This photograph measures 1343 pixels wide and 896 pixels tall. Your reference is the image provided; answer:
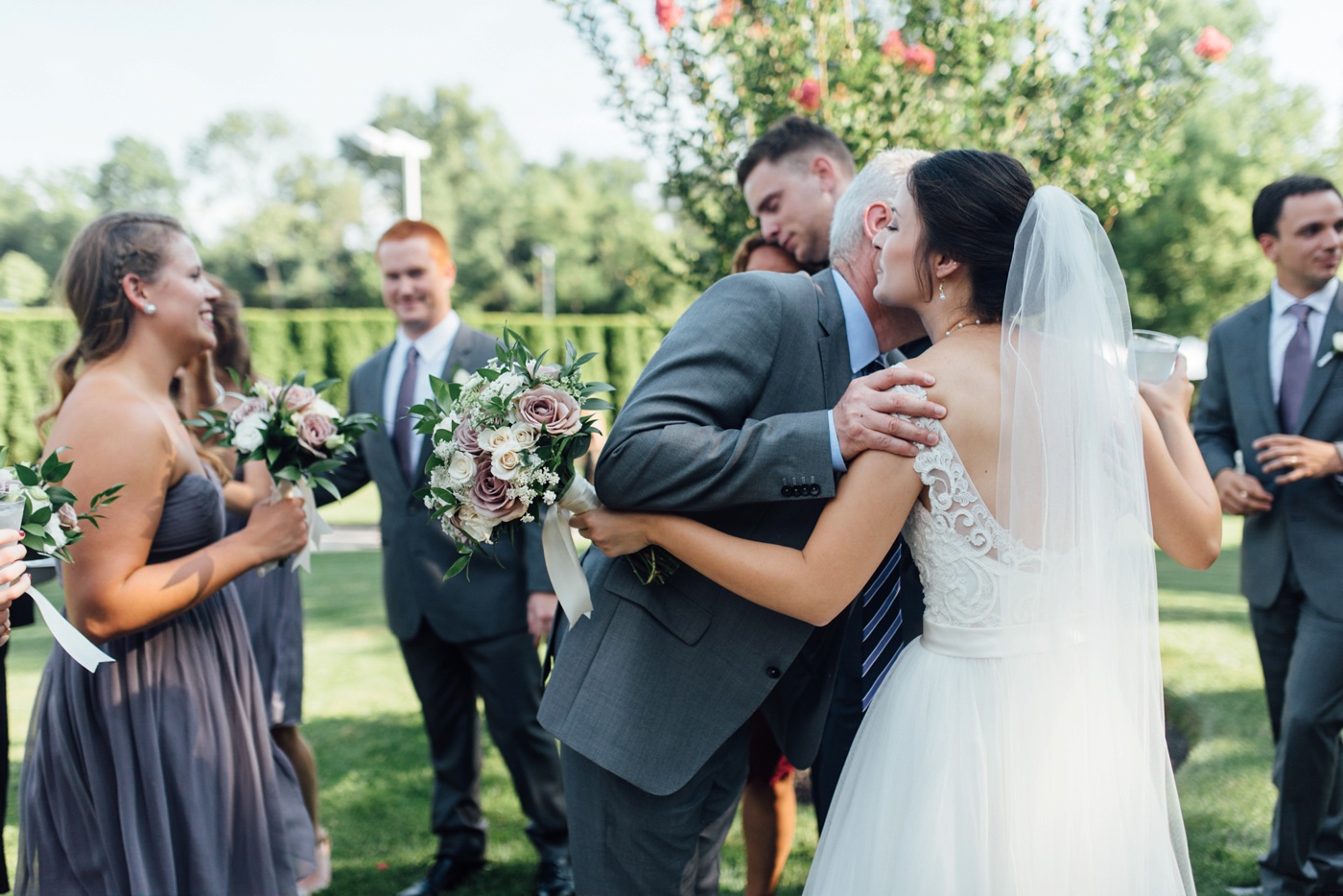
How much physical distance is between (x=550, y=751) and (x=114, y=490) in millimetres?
2396

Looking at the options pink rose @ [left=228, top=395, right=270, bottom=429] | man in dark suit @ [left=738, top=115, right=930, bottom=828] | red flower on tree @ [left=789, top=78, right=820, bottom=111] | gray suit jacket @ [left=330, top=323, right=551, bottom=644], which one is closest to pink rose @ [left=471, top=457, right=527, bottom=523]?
man in dark suit @ [left=738, top=115, right=930, bottom=828]

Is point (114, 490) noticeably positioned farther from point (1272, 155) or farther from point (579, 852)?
point (1272, 155)

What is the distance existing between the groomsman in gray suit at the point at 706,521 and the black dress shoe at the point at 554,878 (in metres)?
1.79

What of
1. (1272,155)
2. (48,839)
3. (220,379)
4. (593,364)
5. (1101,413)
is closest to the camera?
(1101,413)

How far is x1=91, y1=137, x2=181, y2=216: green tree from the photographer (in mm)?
67375

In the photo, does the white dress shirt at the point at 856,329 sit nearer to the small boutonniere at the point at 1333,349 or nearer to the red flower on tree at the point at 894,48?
the small boutonniere at the point at 1333,349

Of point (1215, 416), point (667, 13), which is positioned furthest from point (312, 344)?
point (1215, 416)

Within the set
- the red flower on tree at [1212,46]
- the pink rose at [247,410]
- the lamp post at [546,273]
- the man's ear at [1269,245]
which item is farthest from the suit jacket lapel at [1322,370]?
the lamp post at [546,273]

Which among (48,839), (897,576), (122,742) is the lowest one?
(48,839)

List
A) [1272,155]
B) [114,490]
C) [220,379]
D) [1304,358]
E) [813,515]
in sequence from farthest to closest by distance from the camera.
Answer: [1272,155] → [220,379] → [1304,358] → [114,490] → [813,515]

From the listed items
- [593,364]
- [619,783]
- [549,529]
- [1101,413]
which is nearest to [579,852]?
[619,783]

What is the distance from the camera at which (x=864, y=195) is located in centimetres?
271

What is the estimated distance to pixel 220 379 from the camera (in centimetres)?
536

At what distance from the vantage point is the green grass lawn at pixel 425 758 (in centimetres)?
458
